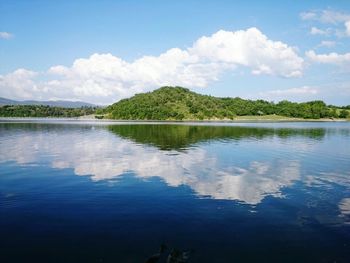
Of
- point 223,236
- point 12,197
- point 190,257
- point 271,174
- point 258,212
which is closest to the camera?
point 190,257

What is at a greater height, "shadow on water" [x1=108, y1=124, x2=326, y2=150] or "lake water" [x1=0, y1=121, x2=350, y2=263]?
"lake water" [x1=0, y1=121, x2=350, y2=263]

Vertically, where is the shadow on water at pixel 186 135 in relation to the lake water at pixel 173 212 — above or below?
below

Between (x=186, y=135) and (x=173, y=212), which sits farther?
(x=186, y=135)

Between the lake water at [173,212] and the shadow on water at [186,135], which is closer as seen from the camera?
the lake water at [173,212]

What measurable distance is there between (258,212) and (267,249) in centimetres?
583

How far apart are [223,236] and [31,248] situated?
29.1ft

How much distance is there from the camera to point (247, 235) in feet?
54.6

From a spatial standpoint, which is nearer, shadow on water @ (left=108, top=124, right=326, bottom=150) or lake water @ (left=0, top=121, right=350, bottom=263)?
lake water @ (left=0, top=121, right=350, bottom=263)

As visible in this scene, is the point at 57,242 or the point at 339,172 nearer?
the point at 57,242

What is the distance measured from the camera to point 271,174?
113 ft

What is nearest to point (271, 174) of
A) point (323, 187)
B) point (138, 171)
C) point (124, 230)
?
point (323, 187)

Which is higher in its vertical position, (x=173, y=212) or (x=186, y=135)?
(x=173, y=212)

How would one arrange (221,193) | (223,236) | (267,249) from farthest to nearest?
(221,193), (223,236), (267,249)

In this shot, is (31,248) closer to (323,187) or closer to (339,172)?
(323,187)
